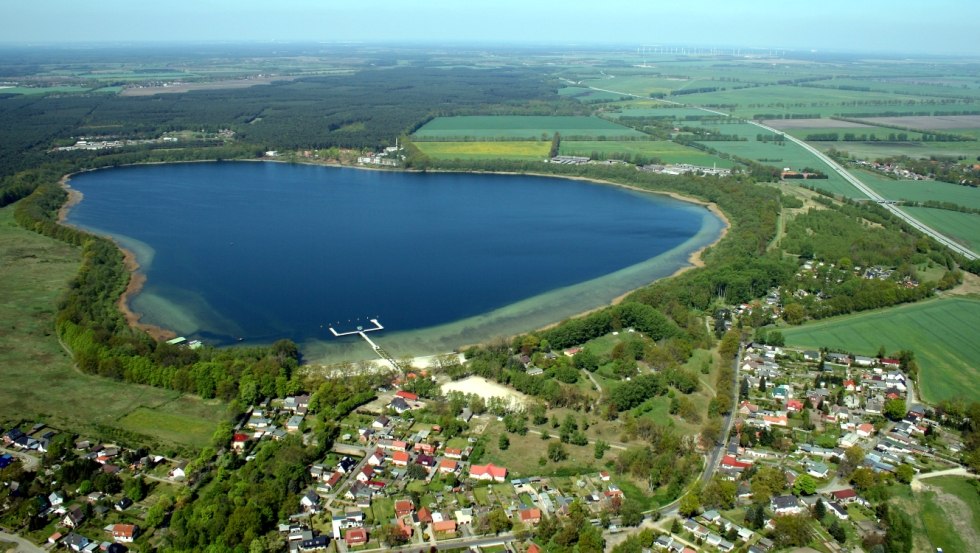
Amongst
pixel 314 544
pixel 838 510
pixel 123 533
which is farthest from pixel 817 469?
pixel 123 533

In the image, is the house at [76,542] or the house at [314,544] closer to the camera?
the house at [76,542]

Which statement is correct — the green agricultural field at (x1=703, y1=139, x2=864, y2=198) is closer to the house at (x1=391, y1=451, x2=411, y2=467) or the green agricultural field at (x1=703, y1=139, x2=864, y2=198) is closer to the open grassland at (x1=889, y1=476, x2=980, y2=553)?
the open grassland at (x1=889, y1=476, x2=980, y2=553)

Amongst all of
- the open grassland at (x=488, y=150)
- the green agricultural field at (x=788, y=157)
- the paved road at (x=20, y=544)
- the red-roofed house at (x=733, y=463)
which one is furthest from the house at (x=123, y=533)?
the open grassland at (x=488, y=150)

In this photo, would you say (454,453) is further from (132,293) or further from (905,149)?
(905,149)

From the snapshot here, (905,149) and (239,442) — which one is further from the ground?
(905,149)

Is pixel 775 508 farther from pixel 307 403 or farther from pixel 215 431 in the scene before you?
pixel 215 431

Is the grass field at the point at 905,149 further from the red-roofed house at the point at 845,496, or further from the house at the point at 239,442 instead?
the house at the point at 239,442
